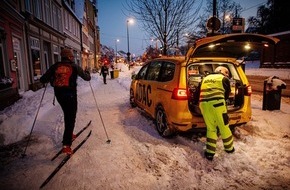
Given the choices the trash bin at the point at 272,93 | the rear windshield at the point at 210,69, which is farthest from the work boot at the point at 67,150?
the trash bin at the point at 272,93

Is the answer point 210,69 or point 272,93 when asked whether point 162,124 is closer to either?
point 210,69

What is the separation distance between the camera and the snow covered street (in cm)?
354

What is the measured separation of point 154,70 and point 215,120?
2656mm

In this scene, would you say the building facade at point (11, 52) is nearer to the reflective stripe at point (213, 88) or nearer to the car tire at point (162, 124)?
the car tire at point (162, 124)

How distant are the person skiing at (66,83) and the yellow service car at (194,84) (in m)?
1.83

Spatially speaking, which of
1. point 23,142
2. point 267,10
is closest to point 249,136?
point 23,142

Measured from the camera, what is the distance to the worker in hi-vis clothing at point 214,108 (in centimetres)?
425

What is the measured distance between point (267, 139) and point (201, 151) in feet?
5.51

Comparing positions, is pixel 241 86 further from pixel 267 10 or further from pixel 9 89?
pixel 267 10

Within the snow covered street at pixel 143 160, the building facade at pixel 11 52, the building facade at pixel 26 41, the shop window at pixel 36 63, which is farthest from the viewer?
the shop window at pixel 36 63

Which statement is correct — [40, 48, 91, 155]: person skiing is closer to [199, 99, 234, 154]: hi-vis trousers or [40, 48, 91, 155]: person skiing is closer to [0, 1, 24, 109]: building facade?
[199, 99, 234, 154]: hi-vis trousers

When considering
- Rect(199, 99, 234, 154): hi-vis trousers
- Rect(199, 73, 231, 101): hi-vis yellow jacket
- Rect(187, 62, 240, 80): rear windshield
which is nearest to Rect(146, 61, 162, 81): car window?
Rect(187, 62, 240, 80): rear windshield

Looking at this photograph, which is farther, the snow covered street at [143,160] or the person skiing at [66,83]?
the person skiing at [66,83]

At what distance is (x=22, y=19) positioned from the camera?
12.8 m
